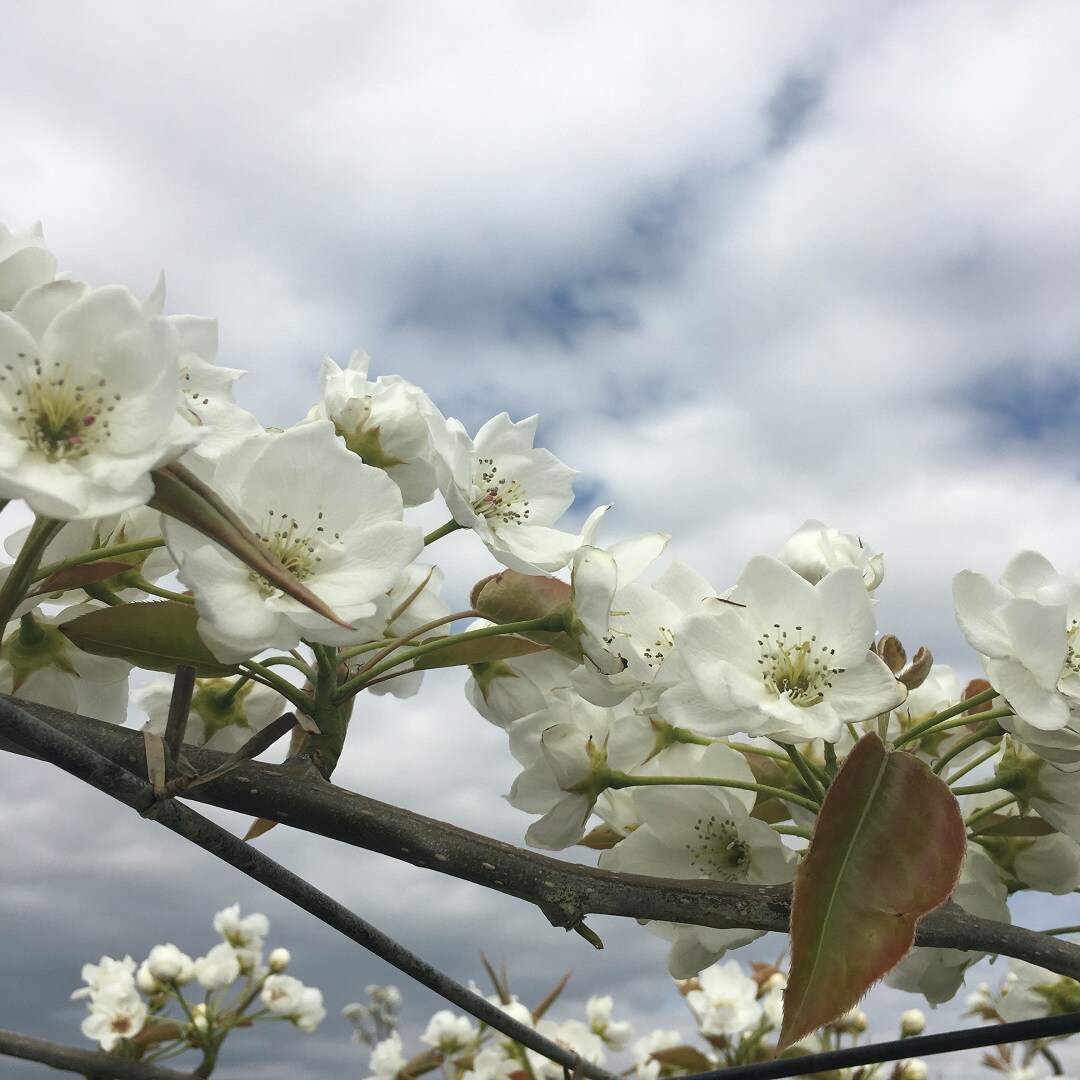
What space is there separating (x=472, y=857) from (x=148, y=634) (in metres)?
0.26

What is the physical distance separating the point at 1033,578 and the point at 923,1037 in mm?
376

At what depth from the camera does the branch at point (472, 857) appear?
0.65 m

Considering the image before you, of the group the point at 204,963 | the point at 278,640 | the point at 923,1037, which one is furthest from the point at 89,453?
the point at 204,963

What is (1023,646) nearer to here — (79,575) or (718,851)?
(718,851)

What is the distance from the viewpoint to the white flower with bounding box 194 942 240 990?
88.4 inches

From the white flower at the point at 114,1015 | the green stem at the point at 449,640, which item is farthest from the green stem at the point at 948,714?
the white flower at the point at 114,1015

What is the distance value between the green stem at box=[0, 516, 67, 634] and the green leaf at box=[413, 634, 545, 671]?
310 millimetres

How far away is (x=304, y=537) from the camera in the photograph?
2.17 feet

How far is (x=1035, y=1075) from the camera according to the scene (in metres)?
2.95

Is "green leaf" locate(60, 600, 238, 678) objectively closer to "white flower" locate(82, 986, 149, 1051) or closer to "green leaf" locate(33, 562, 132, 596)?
"green leaf" locate(33, 562, 132, 596)

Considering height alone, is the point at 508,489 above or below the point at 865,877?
above

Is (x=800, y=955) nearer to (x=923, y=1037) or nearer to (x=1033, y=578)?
(x=923, y=1037)

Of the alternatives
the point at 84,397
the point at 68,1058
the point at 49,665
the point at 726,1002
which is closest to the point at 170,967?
the point at 726,1002

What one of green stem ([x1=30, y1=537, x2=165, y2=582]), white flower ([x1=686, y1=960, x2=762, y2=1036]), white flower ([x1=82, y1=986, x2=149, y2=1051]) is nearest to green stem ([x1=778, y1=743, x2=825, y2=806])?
green stem ([x1=30, y1=537, x2=165, y2=582])
